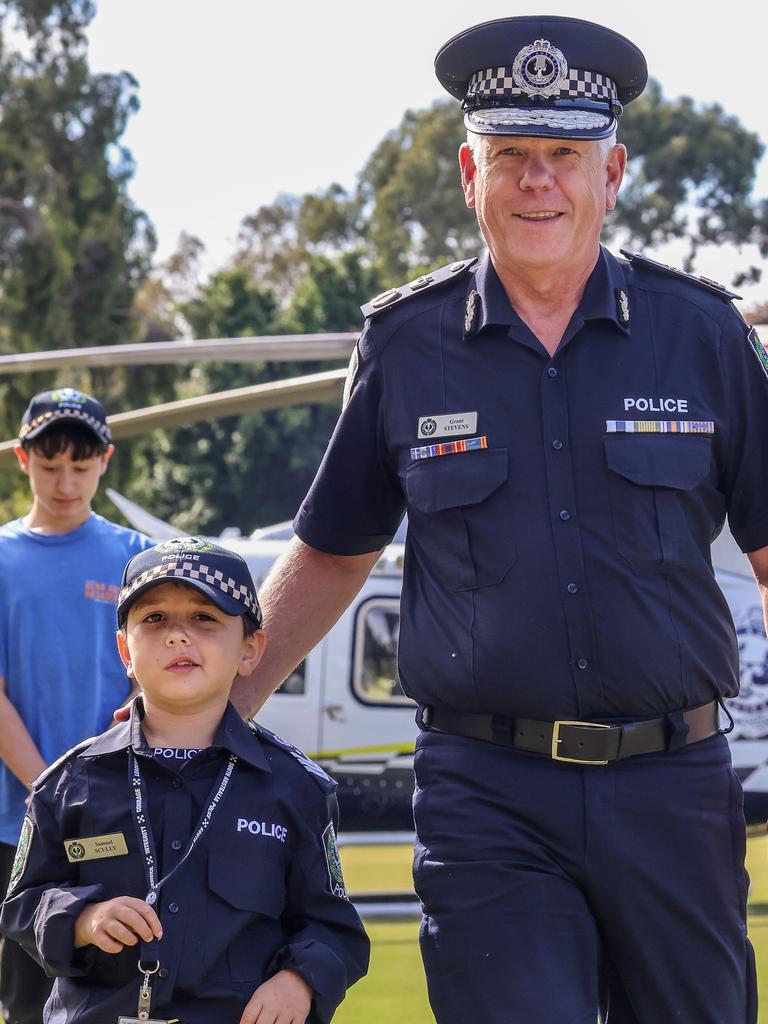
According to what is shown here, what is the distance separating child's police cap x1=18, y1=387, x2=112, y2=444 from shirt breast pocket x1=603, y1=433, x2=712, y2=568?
2177 millimetres

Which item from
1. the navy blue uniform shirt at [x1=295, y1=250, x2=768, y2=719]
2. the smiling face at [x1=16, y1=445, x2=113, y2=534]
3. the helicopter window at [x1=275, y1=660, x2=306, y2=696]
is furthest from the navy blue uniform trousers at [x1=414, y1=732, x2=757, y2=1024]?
the helicopter window at [x1=275, y1=660, x2=306, y2=696]

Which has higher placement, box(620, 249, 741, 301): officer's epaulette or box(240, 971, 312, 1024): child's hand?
box(620, 249, 741, 301): officer's epaulette

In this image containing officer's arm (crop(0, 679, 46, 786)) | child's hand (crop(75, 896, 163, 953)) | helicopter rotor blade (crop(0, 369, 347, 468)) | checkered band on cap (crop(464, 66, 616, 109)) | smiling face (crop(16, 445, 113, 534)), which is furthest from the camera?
helicopter rotor blade (crop(0, 369, 347, 468))

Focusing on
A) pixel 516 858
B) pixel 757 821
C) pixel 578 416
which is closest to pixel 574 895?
pixel 516 858

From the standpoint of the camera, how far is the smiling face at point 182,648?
2.67 metres

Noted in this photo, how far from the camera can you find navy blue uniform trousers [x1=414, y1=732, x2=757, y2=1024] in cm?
258

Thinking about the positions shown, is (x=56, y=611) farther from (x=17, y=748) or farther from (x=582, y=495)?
(x=582, y=495)

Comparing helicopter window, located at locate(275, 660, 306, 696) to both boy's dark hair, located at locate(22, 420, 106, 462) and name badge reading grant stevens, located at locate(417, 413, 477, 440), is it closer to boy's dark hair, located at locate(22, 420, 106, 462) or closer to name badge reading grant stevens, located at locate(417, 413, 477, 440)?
boy's dark hair, located at locate(22, 420, 106, 462)

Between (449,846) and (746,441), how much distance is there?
2.90 ft

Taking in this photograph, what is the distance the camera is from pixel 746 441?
278 cm

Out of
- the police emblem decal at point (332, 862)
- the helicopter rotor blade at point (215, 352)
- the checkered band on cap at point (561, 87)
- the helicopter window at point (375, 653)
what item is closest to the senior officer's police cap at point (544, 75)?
the checkered band on cap at point (561, 87)

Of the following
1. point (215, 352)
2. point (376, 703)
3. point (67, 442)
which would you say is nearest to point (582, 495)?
point (67, 442)

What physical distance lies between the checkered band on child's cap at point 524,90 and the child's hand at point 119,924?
1.54 meters

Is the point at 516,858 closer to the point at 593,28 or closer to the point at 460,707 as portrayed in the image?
the point at 460,707
